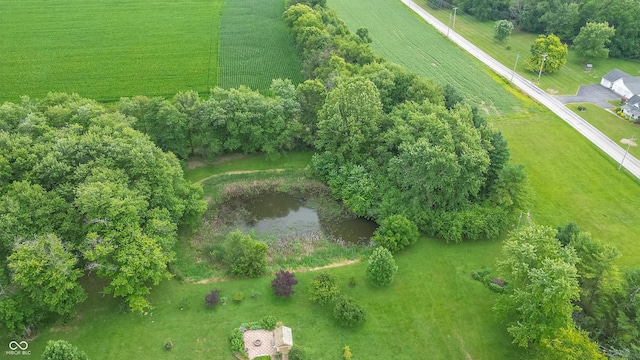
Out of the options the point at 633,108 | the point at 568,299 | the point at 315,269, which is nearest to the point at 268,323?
the point at 315,269

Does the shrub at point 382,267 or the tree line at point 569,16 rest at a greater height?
the tree line at point 569,16

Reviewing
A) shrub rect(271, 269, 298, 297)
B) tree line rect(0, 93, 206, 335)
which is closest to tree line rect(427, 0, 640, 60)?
shrub rect(271, 269, 298, 297)

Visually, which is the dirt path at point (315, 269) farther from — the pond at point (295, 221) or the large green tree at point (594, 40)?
the large green tree at point (594, 40)

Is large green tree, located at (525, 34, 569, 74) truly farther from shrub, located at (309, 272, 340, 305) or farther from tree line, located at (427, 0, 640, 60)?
shrub, located at (309, 272, 340, 305)

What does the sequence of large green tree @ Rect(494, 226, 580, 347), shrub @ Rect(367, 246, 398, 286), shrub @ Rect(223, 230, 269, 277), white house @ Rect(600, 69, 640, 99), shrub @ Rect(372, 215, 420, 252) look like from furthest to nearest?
white house @ Rect(600, 69, 640, 99), shrub @ Rect(372, 215, 420, 252), shrub @ Rect(223, 230, 269, 277), shrub @ Rect(367, 246, 398, 286), large green tree @ Rect(494, 226, 580, 347)

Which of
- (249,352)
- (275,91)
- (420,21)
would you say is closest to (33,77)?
(275,91)

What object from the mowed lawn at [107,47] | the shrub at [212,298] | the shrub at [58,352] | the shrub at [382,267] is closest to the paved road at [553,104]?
the shrub at [382,267]
